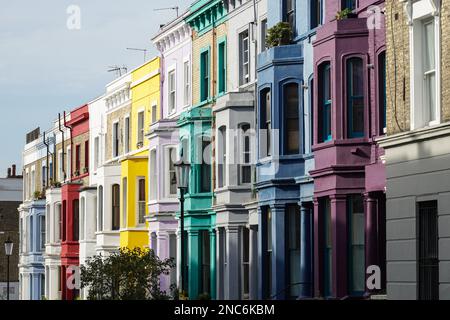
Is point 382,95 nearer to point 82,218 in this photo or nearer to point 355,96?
point 355,96

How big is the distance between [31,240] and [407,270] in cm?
5226

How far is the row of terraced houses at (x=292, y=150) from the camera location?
2689cm

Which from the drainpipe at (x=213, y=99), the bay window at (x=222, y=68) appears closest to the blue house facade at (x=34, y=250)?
the drainpipe at (x=213, y=99)

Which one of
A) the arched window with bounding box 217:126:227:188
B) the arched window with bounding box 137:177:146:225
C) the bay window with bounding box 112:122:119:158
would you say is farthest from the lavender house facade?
the bay window with bounding box 112:122:119:158

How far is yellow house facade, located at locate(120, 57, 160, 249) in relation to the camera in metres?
56.0

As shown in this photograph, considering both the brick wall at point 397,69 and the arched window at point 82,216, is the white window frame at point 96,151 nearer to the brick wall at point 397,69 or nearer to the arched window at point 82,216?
the arched window at point 82,216

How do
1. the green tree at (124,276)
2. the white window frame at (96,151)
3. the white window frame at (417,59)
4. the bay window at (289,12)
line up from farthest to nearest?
1. the white window frame at (96,151)
2. the green tree at (124,276)
3. the bay window at (289,12)
4. the white window frame at (417,59)

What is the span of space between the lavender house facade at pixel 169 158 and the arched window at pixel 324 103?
16313 millimetres

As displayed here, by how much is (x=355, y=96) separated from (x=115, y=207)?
1106 inches

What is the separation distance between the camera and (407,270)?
2700cm

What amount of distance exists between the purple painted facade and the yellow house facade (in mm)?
21698

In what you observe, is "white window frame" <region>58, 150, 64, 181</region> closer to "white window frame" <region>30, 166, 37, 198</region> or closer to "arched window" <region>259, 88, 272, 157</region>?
"white window frame" <region>30, 166, 37, 198</region>
